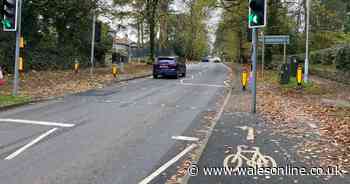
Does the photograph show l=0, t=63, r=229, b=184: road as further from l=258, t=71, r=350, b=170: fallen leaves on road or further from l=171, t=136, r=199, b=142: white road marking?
l=258, t=71, r=350, b=170: fallen leaves on road

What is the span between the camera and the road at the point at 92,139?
20.2 feet

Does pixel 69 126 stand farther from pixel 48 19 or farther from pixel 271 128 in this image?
pixel 48 19

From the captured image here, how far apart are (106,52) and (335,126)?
109ft

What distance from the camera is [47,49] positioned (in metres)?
31.8

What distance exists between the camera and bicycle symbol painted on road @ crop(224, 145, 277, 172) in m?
6.59

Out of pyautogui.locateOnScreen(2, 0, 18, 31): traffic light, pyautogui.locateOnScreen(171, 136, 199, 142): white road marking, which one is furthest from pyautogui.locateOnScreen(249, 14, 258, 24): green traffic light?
pyautogui.locateOnScreen(2, 0, 18, 31): traffic light

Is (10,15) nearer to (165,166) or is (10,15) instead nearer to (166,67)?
(165,166)

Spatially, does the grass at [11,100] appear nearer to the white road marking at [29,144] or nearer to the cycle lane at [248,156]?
the white road marking at [29,144]

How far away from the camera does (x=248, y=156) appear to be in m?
7.19

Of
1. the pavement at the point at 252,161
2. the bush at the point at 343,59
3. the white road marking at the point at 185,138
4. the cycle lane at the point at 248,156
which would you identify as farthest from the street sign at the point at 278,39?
the white road marking at the point at 185,138

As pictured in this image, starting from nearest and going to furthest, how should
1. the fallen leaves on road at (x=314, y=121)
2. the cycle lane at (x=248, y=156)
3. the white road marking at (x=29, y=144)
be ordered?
the cycle lane at (x=248, y=156) → the white road marking at (x=29, y=144) → the fallen leaves on road at (x=314, y=121)

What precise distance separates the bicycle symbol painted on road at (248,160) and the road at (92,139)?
989 mm

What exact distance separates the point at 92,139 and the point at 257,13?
235 inches

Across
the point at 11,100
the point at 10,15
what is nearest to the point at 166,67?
the point at 10,15
